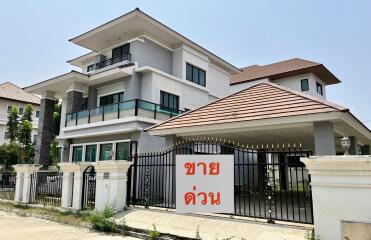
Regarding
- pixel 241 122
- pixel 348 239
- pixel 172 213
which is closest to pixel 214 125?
pixel 241 122

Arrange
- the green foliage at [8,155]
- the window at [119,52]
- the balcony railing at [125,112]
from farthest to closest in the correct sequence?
the green foliage at [8,155], the window at [119,52], the balcony railing at [125,112]

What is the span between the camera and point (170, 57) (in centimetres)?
2150

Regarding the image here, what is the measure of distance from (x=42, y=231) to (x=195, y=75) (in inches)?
627

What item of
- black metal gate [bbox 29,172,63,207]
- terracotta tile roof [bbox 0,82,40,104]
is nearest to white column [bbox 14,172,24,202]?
black metal gate [bbox 29,172,63,207]

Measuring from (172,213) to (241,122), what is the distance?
354 cm

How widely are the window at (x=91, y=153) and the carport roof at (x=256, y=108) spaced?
28.4 ft

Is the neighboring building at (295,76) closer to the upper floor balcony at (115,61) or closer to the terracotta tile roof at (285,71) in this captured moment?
the terracotta tile roof at (285,71)

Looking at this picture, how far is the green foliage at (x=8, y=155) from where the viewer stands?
1400 inches

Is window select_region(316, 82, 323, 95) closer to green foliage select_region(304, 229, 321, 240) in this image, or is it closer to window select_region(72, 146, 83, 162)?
window select_region(72, 146, 83, 162)

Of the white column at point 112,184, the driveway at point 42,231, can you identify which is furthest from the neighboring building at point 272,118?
the driveway at point 42,231

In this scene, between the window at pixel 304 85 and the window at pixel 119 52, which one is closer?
the window at pixel 119 52

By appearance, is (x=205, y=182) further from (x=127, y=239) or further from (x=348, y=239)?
(x=348, y=239)

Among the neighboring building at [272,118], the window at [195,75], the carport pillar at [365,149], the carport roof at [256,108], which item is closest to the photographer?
the neighboring building at [272,118]

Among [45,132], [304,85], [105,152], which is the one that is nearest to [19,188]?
[105,152]
